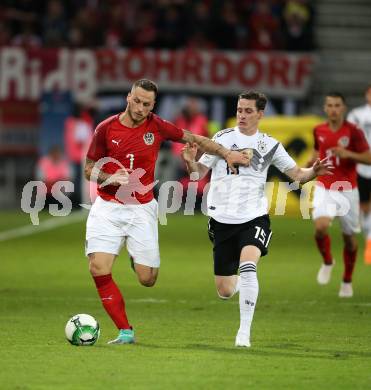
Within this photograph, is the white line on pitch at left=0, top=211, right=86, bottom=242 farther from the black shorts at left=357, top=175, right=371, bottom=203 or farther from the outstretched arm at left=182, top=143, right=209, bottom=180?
the outstretched arm at left=182, top=143, right=209, bottom=180

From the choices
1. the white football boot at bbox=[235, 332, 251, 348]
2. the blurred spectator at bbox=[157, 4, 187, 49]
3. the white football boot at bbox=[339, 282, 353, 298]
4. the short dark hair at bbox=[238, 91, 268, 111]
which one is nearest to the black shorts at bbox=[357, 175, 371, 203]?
the white football boot at bbox=[339, 282, 353, 298]

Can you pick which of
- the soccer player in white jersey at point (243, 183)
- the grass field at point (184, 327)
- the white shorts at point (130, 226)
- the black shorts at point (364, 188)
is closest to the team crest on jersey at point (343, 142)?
the grass field at point (184, 327)

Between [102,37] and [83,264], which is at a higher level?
[102,37]

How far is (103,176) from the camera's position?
404 inches

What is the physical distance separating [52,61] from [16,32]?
2.37 meters

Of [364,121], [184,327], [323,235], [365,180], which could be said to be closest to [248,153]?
[184,327]

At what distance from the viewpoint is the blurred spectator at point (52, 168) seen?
27.0 m

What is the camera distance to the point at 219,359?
9.48m

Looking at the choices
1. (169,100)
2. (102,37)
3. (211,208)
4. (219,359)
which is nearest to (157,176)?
(169,100)

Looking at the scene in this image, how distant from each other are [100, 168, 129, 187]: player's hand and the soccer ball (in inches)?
43.1

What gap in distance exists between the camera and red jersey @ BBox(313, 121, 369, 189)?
14828 mm

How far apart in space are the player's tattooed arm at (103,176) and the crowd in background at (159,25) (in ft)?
58.7

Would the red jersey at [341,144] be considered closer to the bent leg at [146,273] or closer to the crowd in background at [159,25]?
the bent leg at [146,273]

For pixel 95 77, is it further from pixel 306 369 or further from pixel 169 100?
pixel 306 369
